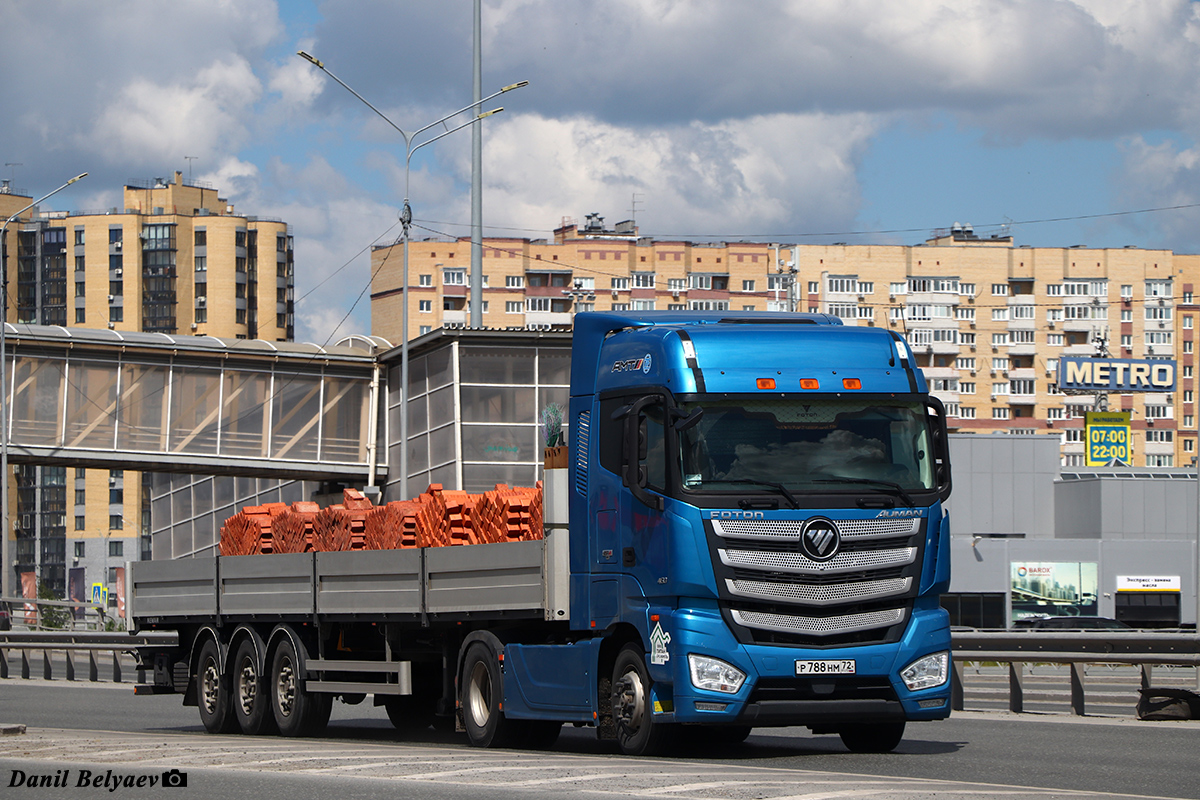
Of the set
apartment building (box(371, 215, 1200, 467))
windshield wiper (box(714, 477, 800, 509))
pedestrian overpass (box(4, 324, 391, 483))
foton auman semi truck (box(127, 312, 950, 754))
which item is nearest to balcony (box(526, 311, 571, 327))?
apartment building (box(371, 215, 1200, 467))

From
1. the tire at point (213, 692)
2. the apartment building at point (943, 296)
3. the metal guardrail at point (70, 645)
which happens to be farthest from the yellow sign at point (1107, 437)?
the tire at point (213, 692)

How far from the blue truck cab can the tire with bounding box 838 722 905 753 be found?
A: 0.89m

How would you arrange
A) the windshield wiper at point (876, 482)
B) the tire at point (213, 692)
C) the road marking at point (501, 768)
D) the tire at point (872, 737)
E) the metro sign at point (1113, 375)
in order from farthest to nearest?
the metro sign at point (1113, 375) < the tire at point (213, 692) < the tire at point (872, 737) < the windshield wiper at point (876, 482) < the road marking at point (501, 768)

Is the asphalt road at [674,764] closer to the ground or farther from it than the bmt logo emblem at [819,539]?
closer to the ground

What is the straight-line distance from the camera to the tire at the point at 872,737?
525 inches

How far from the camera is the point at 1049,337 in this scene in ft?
424

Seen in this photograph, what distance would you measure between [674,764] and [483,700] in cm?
296

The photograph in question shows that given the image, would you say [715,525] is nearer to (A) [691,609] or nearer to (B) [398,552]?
(A) [691,609]

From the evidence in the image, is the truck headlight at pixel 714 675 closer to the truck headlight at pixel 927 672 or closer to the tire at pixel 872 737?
the truck headlight at pixel 927 672

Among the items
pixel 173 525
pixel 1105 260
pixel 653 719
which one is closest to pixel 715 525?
pixel 653 719

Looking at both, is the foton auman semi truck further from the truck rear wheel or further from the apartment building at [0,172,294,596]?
the apartment building at [0,172,294,596]

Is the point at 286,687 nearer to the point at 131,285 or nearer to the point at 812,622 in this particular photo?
the point at 812,622

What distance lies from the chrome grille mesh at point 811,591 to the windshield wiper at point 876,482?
612 mm

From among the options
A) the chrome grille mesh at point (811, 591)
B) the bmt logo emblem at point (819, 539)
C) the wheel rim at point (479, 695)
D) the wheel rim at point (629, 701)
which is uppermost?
the bmt logo emblem at point (819, 539)
